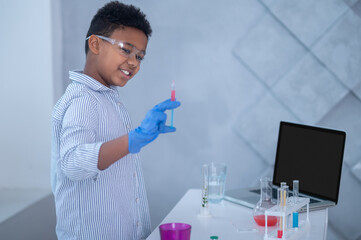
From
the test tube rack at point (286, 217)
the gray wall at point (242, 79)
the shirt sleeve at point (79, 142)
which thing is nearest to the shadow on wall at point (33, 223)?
the gray wall at point (242, 79)

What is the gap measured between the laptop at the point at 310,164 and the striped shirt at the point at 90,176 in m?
0.59

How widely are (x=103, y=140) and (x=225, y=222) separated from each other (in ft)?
1.86

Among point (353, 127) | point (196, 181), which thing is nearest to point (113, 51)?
point (196, 181)

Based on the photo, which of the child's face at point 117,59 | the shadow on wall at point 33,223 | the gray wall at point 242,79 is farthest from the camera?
the gray wall at point 242,79

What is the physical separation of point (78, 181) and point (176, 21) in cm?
153

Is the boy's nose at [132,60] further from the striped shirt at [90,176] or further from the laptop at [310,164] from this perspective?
the laptop at [310,164]

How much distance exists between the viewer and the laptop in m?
1.78

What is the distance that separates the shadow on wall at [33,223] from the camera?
199 cm

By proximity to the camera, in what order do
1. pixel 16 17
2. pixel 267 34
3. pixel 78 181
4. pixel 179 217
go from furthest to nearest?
1. pixel 267 34
2. pixel 16 17
3. pixel 179 217
4. pixel 78 181

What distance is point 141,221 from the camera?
5.02 feet

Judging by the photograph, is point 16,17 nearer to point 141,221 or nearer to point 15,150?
point 15,150

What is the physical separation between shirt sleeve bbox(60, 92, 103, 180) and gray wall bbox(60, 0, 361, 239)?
4.60 feet

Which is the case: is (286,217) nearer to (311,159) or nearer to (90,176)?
(311,159)

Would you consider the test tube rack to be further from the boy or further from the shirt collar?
the shirt collar
